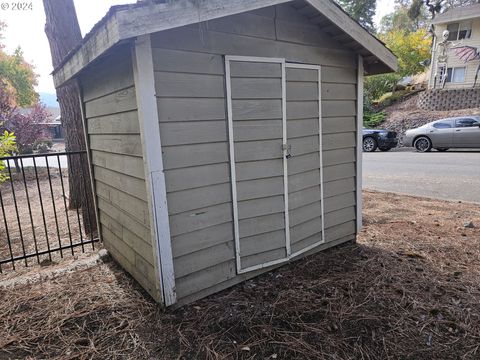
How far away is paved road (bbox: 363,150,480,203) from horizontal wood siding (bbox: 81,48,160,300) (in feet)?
17.3

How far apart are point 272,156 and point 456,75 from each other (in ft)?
67.2

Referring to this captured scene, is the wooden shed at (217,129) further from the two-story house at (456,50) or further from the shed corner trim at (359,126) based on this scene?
the two-story house at (456,50)

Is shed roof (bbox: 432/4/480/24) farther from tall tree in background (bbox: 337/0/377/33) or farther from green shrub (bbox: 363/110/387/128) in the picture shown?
green shrub (bbox: 363/110/387/128)

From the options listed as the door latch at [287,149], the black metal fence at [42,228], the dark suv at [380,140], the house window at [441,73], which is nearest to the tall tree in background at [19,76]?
the black metal fence at [42,228]

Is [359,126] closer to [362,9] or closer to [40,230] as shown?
[40,230]

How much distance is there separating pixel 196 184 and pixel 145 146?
1.54 ft

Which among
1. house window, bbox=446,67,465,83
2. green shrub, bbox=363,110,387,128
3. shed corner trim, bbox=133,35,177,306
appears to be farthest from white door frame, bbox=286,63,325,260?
house window, bbox=446,67,465,83

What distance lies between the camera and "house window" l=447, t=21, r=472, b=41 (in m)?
17.8

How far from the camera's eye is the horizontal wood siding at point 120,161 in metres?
2.21

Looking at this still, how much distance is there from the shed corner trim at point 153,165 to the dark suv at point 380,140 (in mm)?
12771

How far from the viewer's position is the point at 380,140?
516 inches

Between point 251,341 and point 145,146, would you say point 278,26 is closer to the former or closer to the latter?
point 145,146

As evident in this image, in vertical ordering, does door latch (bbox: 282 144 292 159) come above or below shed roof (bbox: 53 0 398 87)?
below

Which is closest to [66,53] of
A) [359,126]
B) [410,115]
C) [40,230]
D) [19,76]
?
[40,230]
